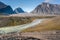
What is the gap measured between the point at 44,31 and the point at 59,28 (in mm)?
4077

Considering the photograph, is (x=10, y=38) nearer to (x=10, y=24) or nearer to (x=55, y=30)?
(x=55, y=30)

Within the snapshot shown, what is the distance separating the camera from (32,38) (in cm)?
3806

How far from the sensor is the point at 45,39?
37.3m

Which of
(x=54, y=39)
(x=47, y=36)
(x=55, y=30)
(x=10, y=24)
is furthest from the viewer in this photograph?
(x=10, y=24)

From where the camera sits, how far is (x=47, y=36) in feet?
131

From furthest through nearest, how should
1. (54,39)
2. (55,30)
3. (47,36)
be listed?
(55,30) < (47,36) < (54,39)

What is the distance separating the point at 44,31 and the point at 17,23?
22.6m

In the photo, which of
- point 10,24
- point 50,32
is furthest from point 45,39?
point 10,24

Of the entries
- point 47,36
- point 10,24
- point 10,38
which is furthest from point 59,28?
point 10,24

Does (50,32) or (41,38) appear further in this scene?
(50,32)

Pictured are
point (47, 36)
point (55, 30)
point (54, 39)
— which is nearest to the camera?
point (54, 39)

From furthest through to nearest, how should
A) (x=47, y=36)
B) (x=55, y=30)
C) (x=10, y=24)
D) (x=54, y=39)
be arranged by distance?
1. (x=10, y=24)
2. (x=55, y=30)
3. (x=47, y=36)
4. (x=54, y=39)

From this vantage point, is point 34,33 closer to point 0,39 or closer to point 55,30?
point 55,30

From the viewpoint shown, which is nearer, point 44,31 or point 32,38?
point 32,38
